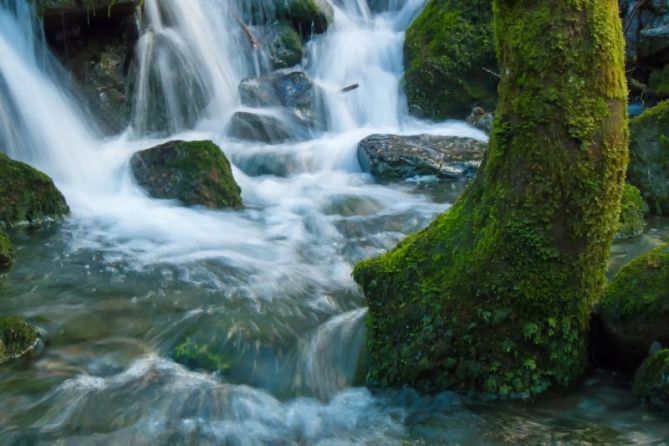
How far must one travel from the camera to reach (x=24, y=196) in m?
8.05

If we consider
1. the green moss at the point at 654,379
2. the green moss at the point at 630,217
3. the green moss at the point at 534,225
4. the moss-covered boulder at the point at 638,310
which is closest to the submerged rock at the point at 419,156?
the green moss at the point at 630,217

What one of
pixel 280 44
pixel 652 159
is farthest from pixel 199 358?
pixel 280 44

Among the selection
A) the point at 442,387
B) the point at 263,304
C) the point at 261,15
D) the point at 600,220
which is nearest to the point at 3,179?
the point at 263,304

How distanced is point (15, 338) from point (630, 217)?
5631 millimetres

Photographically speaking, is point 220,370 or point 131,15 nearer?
point 220,370

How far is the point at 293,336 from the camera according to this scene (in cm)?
520

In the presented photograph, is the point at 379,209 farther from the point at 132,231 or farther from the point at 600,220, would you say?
the point at 600,220

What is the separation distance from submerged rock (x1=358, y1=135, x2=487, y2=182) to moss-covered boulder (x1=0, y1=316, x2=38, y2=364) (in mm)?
6161

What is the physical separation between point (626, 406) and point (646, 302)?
58cm

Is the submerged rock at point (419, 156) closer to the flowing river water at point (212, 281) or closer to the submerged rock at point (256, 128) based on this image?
the flowing river water at point (212, 281)

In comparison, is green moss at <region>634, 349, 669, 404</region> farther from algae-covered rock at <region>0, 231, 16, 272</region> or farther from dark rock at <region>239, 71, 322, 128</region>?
dark rock at <region>239, 71, 322, 128</region>

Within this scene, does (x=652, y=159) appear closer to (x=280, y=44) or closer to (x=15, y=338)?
(x=15, y=338)

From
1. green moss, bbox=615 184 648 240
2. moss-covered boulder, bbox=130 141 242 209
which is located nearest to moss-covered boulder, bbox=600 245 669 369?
green moss, bbox=615 184 648 240

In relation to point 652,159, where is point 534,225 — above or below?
below
